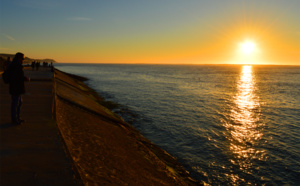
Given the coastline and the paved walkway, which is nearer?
the paved walkway

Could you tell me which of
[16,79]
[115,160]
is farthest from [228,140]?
[16,79]

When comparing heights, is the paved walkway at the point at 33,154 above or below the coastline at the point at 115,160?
above

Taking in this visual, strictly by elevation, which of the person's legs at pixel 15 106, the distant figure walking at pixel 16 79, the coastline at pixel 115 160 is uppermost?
the distant figure walking at pixel 16 79

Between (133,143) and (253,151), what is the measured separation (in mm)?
7913

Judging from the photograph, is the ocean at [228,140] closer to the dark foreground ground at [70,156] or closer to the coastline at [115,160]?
the coastline at [115,160]

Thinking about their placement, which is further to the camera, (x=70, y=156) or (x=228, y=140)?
(x=228, y=140)

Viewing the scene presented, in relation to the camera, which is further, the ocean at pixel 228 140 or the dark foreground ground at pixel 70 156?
the ocean at pixel 228 140

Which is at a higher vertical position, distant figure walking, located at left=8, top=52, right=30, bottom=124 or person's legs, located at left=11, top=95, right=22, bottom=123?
distant figure walking, located at left=8, top=52, right=30, bottom=124

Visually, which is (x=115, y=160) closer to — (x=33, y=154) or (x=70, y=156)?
(x=70, y=156)

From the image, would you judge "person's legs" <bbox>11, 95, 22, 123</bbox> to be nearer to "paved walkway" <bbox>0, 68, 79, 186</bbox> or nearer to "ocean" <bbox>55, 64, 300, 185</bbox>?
"paved walkway" <bbox>0, 68, 79, 186</bbox>

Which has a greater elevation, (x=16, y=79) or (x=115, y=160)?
(x=16, y=79)

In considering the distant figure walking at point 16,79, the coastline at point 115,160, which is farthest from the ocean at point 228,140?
the distant figure walking at point 16,79

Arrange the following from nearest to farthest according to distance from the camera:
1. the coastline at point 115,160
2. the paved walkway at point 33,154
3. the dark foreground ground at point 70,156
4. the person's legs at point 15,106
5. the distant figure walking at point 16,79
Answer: the paved walkway at point 33,154 → the dark foreground ground at point 70,156 → the coastline at point 115,160 → the distant figure walking at point 16,79 → the person's legs at point 15,106

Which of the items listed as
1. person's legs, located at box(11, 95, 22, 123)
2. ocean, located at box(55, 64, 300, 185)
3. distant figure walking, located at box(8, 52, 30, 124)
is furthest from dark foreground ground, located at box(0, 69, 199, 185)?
ocean, located at box(55, 64, 300, 185)
